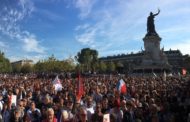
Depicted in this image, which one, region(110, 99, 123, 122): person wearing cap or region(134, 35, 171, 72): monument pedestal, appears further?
region(134, 35, 171, 72): monument pedestal

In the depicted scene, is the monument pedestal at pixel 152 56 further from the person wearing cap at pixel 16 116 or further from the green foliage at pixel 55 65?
the person wearing cap at pixel 16 116

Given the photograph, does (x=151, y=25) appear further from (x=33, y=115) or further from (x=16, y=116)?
(x=16, y=116)

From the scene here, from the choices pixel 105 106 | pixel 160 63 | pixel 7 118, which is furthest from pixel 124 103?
pixel 160 63

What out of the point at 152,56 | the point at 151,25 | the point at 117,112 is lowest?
the point at 117,112

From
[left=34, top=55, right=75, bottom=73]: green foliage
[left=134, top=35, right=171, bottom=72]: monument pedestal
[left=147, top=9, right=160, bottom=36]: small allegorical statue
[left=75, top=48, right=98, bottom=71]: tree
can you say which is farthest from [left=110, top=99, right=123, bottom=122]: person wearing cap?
[left=75, top=48, right=98, bottom=71]: tree

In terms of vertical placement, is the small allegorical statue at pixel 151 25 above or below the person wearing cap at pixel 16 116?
above

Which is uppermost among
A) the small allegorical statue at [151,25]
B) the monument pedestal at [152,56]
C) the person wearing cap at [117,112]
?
the small allegorical statue at [151,25]

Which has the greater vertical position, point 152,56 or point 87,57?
point 87,57

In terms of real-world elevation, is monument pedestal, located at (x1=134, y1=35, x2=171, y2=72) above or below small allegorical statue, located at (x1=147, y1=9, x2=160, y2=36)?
below

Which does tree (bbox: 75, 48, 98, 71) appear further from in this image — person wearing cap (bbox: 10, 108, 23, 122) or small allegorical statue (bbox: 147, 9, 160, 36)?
person wearing cap (bbox: 10, 108, 23, 122)

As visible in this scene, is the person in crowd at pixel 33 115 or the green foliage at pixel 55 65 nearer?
the person in crowd at pixel 33 115

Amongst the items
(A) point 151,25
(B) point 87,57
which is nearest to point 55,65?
(B) point 87,57

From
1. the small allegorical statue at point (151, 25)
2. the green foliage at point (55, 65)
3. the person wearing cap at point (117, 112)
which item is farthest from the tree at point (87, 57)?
the person wearing cap at point (117, 112)

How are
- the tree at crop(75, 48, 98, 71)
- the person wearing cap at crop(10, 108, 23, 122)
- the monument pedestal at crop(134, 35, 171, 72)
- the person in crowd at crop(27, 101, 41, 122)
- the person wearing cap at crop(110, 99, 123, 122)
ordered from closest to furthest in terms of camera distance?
the person wearing cap at crop(10, 108, 23, 122), the person in crowd at crop(27, 101, 41, 122), the person wearing cap at crop(110, 99, 123, 122), the monument pedestal at crop(134, 35, 171, 72), the tree at crop(75, 48, 98, 71)
